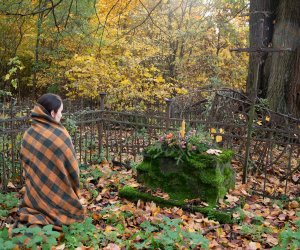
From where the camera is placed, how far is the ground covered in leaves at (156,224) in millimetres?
3561

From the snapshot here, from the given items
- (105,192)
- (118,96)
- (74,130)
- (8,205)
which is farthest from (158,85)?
(8,205)

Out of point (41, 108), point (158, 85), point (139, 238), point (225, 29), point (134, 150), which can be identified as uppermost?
point (225, 29)

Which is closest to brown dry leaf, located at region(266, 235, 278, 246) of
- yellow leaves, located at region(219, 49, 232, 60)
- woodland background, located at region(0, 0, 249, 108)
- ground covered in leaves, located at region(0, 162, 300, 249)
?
ground covered in leaves, located at region(0, 162, 300, 249)

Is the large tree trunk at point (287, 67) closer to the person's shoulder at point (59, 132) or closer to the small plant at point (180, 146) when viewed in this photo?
the small plant at point (180, 146)

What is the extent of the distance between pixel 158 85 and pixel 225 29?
3802 millimetres

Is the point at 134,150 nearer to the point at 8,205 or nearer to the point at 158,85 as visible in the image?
the point at 8,205

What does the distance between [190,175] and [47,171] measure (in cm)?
227

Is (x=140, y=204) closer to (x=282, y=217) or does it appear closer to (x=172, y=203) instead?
(x=172, y=203)

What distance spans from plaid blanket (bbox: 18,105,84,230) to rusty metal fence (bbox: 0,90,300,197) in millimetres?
1871

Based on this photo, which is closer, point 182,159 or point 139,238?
point 139,238

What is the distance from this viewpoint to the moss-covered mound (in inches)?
203

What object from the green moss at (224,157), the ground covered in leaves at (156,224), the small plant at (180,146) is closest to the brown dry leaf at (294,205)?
the ground covered in leaves at (156,224)

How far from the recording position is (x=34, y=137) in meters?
3.79

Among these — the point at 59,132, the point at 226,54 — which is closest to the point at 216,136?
the point at 59,132
